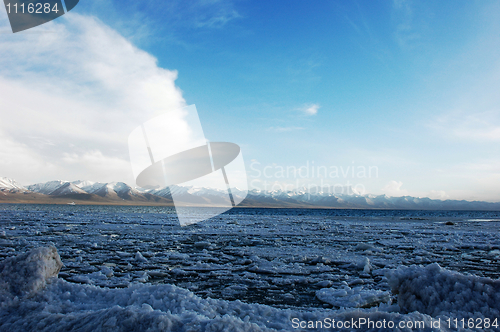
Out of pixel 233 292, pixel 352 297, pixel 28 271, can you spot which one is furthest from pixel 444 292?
pixel 28 271

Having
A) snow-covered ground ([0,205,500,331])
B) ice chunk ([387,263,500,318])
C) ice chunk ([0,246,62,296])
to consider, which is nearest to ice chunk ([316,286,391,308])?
snow-covered ground ([0,205,500,331])

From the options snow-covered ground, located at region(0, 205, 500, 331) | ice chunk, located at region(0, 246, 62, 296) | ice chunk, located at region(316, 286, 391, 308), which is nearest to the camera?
snow-covered ground, located at region(0, 205, 500, 331)

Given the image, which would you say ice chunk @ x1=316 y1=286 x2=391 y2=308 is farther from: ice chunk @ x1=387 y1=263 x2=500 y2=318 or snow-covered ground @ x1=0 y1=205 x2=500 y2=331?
ice chunk @ x1=387 y1=263 x2=500 y2=318

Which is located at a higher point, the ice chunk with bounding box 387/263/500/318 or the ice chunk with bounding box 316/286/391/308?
the ice chunk with bounding box 387/263/500/318

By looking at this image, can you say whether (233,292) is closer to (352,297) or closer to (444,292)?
(352,297)

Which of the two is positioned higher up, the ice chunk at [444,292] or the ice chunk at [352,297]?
the ice chunk at [444,292]

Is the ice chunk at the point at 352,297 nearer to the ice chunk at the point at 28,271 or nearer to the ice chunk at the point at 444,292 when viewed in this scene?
the ice chunk at the point at 444,292

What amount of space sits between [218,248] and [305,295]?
531cm

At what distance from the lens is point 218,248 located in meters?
9.54

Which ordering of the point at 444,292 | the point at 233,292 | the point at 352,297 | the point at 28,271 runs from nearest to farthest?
1. the point at 444,292
2. the point at 28,271
3. the point at 352,297
4. the point at 233,292

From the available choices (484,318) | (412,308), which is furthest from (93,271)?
(484,318)

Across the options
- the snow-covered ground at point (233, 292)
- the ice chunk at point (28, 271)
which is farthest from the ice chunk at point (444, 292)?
the ice chunk at point (28, 271)

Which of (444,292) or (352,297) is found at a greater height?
(444,292)

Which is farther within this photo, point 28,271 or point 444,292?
point 28,271
